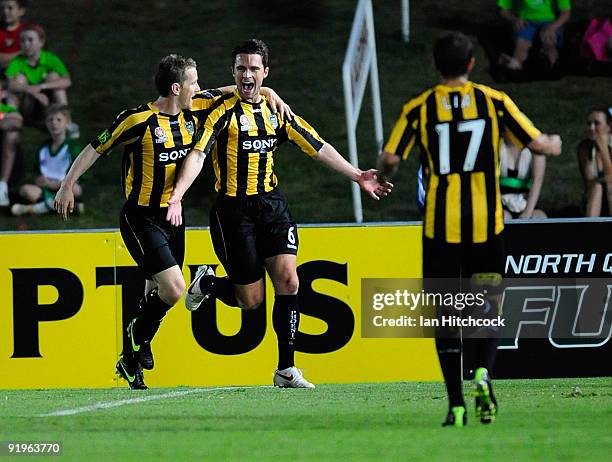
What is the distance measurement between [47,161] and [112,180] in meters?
1.37

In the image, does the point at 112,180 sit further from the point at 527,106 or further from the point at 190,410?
the point at 190,410

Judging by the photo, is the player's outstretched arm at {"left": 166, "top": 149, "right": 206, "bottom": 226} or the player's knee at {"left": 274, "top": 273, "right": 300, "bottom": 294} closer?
the player's outstretched arm at {"left": 166, "top": 149, "right": 206, "bottom": 226}

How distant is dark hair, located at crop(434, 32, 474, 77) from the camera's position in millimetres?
6910

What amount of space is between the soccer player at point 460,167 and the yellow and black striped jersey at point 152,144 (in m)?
2.83

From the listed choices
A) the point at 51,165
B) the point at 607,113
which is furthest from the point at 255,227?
the point at 51,165

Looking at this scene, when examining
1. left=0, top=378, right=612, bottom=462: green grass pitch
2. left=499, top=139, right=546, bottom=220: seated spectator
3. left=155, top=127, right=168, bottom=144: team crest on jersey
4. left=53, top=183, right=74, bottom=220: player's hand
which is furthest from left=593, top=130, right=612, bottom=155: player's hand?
left=53, top=183, right=74, bottom=220: player's hand

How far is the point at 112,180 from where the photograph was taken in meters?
15.5

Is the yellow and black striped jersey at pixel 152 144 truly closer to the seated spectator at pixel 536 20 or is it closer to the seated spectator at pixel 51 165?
the seated spectator at pixel 51 165

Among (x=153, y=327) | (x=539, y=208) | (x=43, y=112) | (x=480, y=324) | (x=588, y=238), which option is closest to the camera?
(x=480, y=324)

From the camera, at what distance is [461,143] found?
23.1 ft

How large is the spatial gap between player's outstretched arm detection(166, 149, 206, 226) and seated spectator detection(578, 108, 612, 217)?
4756mm

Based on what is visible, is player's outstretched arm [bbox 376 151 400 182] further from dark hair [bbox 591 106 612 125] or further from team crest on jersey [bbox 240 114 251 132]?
dark hair [bbox 591 106 612 125]

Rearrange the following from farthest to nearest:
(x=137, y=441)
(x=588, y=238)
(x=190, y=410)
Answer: (x=588, y=238), (x=190, y=410), (x=137, y=441)

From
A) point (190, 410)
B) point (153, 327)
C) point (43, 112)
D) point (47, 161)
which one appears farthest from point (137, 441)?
point (43, 112)
